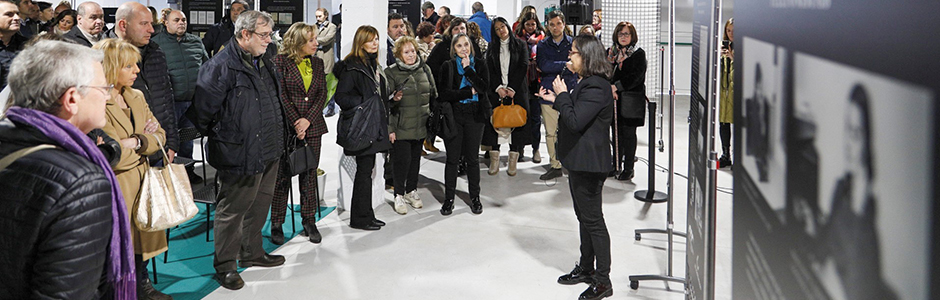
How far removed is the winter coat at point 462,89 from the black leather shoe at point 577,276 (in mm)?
1702

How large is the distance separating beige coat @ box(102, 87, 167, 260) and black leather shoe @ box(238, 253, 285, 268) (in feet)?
3.01

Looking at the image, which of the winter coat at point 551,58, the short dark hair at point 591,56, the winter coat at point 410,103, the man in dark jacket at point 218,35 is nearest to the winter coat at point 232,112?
the winter coat at point 410,103

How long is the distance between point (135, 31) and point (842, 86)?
3.70 meters

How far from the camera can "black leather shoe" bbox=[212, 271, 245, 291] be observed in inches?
146

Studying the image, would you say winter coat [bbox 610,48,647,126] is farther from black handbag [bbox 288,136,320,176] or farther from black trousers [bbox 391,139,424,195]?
black handbag [bbox 288,136,320,176]

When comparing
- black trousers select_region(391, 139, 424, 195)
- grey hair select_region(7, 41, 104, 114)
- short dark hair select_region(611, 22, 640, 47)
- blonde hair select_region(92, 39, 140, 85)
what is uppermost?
short dark hair select_region(611, 22, 640, 47)

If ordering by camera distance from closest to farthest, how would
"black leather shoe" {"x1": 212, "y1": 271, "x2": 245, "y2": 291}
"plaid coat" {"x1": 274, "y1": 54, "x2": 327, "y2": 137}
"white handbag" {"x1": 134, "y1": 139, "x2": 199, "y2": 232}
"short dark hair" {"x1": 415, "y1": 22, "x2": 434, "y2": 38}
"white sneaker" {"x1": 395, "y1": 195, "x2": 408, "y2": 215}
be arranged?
"white handbag" {"x1": 134, "y1": 139, "x2": 199, "y2": 232}, "black leather shoe" {"x1": 212, "y1": 271, "x2": 245, "y2": 291}, "plaid coat" {"x1": 274, "y1": 54, "x2": 327, "y2": 137}, "white sneaker" {"x1": 395, "y1": 195, "x2": 408, "y2": 215}, "short dark hair" {"x1": 415, "y1": 22, "x2": 434, "y2": 38}

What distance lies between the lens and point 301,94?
428 centimetres

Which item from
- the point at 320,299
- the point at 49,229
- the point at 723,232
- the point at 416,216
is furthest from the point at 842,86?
the point at 416,216

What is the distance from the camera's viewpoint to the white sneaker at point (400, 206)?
5.31m

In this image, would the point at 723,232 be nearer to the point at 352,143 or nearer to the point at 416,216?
the point at 352,143

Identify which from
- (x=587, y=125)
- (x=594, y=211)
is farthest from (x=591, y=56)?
(x=594, y=211)

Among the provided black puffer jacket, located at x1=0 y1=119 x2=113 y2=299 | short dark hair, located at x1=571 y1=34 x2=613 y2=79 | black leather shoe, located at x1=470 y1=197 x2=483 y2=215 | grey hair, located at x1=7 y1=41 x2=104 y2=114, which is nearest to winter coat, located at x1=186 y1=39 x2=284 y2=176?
short dark hair, located at x1=571 y1=34 x2=613 y2=79

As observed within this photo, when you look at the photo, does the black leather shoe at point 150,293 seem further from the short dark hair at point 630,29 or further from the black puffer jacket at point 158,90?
the short dark hair at point 630,29
